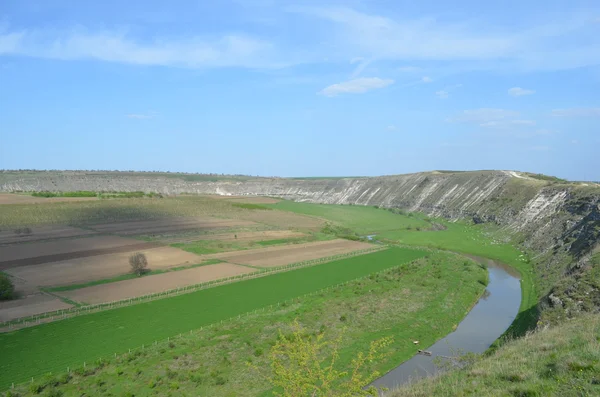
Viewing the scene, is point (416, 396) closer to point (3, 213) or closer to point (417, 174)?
point (3, 213)

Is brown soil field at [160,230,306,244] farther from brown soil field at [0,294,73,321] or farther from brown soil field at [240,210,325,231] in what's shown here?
brown soil field at [0,294,73,321]

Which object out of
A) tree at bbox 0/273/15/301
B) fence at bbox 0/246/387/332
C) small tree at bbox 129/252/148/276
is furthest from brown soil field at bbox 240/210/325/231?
tree at bbox 0/273/15/301

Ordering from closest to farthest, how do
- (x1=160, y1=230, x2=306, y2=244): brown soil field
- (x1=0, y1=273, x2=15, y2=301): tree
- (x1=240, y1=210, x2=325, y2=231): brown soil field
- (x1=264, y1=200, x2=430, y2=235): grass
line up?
(x1=0, y1=273, x2=15, y2=301): tree → (x1=160, y1=230, x2=306, y2=244): brown soil field → (x1=240, y1=210, x2=325, y2=231): brown soil field → (x1=264, y1=200, x2=430, y2=235): grass

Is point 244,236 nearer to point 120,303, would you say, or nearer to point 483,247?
point 483,247

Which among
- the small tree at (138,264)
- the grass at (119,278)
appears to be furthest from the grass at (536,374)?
the small tree at (138,264)

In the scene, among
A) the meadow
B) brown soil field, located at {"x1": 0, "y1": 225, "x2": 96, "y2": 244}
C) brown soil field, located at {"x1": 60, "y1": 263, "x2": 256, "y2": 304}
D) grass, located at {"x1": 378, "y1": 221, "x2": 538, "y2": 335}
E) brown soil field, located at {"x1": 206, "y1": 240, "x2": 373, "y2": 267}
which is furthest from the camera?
brown soil field, located at {"x1": 0, "y1": 225, "x2": 96, "y2": 244}

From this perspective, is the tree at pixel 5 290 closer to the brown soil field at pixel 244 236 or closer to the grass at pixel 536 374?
the brown soil field at pixel 244 236

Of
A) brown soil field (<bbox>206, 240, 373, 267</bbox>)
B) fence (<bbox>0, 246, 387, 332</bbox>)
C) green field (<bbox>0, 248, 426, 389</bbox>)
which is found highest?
brown soil field (<bbox>206, 240, 373, 267</bbox>)

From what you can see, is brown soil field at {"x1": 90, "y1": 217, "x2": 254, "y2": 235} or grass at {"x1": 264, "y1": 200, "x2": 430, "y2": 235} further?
grass at {"x1": 264, "y1": 200, "x2": 430, "y2": 235}
